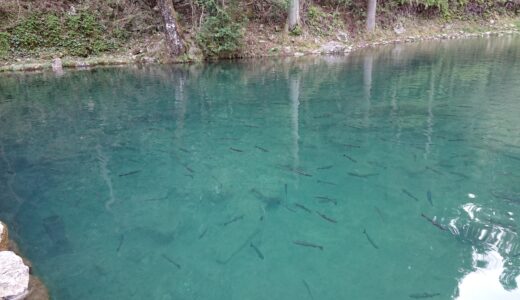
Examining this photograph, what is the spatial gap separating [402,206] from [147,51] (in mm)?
16503

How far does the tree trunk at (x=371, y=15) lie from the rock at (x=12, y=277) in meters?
23.9

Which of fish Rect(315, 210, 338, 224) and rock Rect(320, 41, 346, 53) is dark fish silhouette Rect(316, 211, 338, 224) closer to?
fish Rect(315, 210, 338, 224)

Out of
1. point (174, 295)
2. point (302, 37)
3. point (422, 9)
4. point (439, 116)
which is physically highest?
point (422, 9)

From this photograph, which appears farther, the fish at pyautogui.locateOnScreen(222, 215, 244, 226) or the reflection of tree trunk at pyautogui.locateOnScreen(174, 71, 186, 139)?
the reflection of tree trunk at pyautogui.locateOnScreen(174, 71, 186, 139)

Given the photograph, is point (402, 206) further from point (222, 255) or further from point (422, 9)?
point (422, 9)

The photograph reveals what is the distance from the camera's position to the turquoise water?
4062 millimetres

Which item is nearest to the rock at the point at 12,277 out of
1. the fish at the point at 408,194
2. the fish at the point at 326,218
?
the fish at the point at 326,218

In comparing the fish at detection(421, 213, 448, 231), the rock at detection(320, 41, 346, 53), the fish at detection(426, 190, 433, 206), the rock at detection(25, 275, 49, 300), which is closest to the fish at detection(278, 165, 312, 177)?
the fish at detection(426, 190, 433, 206)

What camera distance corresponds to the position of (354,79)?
1358cm

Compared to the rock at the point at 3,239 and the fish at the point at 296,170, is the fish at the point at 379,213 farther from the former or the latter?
the rock at the point at 3,239

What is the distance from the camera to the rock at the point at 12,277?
3657 mm

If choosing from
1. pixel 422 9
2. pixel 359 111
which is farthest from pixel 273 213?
pixel 422 9

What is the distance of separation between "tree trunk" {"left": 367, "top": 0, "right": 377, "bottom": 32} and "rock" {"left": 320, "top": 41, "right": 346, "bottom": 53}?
393 centimetres

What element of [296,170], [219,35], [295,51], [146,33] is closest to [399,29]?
[295,51]
